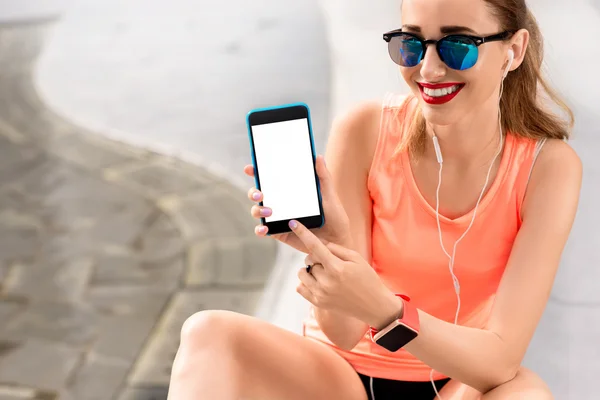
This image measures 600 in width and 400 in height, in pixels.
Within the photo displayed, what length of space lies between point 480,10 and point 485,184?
1.07 ft

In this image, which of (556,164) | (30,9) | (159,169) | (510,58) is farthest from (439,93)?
(30,9)

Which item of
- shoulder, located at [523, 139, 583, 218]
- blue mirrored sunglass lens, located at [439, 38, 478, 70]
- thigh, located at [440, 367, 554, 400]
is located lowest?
thigh, located at [440, 367, 554, 400]

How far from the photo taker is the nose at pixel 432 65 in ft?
3.96

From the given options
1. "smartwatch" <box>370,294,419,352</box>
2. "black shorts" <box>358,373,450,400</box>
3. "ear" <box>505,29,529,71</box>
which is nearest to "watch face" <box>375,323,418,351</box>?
"smartwatch" <box>370,294,419,352</box>

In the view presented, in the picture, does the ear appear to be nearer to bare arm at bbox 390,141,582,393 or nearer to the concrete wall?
bare arm at bbox 390,141,582,393

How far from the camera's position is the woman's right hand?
114 centimetres

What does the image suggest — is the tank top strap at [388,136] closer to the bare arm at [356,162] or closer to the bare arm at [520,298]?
the bare arm at [356,162]

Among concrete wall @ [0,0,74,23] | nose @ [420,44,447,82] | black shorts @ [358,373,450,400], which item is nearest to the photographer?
nose @ [420,44,447,82]

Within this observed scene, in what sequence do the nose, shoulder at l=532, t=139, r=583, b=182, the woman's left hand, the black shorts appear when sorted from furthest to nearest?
the black shorts
shoulder at l=532, t=139, r=583, b=182
the nose
the woman's left hand

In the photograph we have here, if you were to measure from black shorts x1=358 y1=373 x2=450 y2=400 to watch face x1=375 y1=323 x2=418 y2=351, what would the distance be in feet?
0.87

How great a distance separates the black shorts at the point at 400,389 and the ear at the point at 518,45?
59 cm

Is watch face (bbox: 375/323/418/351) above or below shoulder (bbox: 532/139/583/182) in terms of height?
below

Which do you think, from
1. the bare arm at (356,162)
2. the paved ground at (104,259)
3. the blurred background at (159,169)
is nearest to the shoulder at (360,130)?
Result: the bare arm at (356,162)

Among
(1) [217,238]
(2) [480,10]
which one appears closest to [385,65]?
(1) [217,238]
